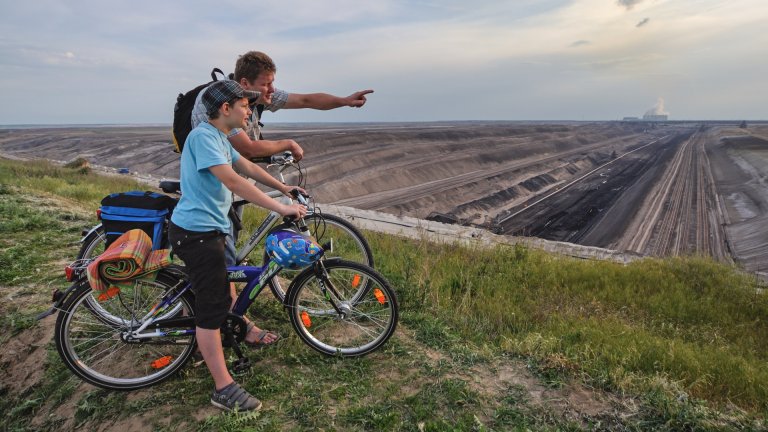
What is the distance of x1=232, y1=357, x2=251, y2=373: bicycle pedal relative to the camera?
11.5 feet

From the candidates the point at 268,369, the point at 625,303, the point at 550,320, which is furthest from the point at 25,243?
the point at 625,303

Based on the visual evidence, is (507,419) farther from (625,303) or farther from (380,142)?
(380,142)

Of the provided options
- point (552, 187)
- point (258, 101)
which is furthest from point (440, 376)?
point (552, 187)

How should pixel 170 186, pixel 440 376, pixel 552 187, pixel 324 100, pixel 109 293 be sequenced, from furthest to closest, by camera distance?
pixel 552 187 < pixel 324 100 < pixel 170 186 < pixel 440 376 < pixel 109 293

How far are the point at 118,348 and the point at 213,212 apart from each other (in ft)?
6.46

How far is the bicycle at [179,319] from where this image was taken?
3.45 meters

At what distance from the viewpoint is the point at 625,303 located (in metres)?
8.55

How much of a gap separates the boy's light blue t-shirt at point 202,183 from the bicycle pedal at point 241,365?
117 cm

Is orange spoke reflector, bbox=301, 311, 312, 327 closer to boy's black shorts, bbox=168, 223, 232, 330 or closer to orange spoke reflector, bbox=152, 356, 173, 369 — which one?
boy's black shorts, bbox=168, 223, 232, 330

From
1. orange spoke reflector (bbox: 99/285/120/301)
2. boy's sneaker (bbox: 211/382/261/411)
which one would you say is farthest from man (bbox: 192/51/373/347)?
orange spoke reflector (bbox: 99/285/120/301)

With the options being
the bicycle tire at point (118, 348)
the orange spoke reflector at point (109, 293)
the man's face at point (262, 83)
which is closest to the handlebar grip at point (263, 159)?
the man's face at point (262, 83)

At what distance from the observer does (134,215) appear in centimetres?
357

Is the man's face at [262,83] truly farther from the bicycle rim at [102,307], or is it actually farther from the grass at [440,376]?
the grass at [440,376]

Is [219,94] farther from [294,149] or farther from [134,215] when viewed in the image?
[134,215]
